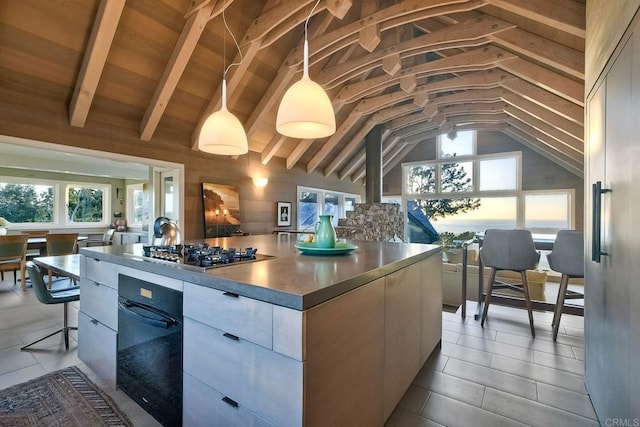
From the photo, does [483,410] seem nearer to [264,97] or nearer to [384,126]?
[264,97]

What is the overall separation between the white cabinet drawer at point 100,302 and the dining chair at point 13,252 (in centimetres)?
359

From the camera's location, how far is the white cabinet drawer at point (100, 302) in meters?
1.90

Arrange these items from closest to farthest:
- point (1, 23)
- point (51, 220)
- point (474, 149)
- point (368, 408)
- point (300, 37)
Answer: point (368, 408), point (1, 23), point (300, 37), point (51, 220), point (474, 149)

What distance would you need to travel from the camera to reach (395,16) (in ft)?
11.5

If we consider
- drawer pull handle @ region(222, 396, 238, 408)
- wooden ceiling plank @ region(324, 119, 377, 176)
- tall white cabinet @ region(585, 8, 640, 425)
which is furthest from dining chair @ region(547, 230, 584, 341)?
wooden ceiling plank @ region(324, 119, 377, 176)

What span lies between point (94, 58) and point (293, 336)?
3785 mm

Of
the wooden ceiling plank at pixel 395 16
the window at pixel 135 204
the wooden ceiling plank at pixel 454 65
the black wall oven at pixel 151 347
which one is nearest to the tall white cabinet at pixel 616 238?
the black wall oven at pixel 151 347

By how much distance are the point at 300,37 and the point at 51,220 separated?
7492 mm

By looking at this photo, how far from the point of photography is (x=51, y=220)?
7516mm

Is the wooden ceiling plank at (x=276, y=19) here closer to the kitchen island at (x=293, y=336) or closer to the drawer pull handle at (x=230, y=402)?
the kitchen island at (x=293, y=336)

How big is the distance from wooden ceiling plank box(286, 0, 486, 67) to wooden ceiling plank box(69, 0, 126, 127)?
2.34 meters

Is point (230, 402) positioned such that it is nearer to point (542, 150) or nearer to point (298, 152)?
point (298, 152)

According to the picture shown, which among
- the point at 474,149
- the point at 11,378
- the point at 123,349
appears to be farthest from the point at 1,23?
the point at 474,149

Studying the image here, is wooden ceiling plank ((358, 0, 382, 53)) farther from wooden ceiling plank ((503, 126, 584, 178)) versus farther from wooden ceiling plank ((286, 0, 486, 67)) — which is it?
wooden ceiling plank ((503, 126, 584, 178))
